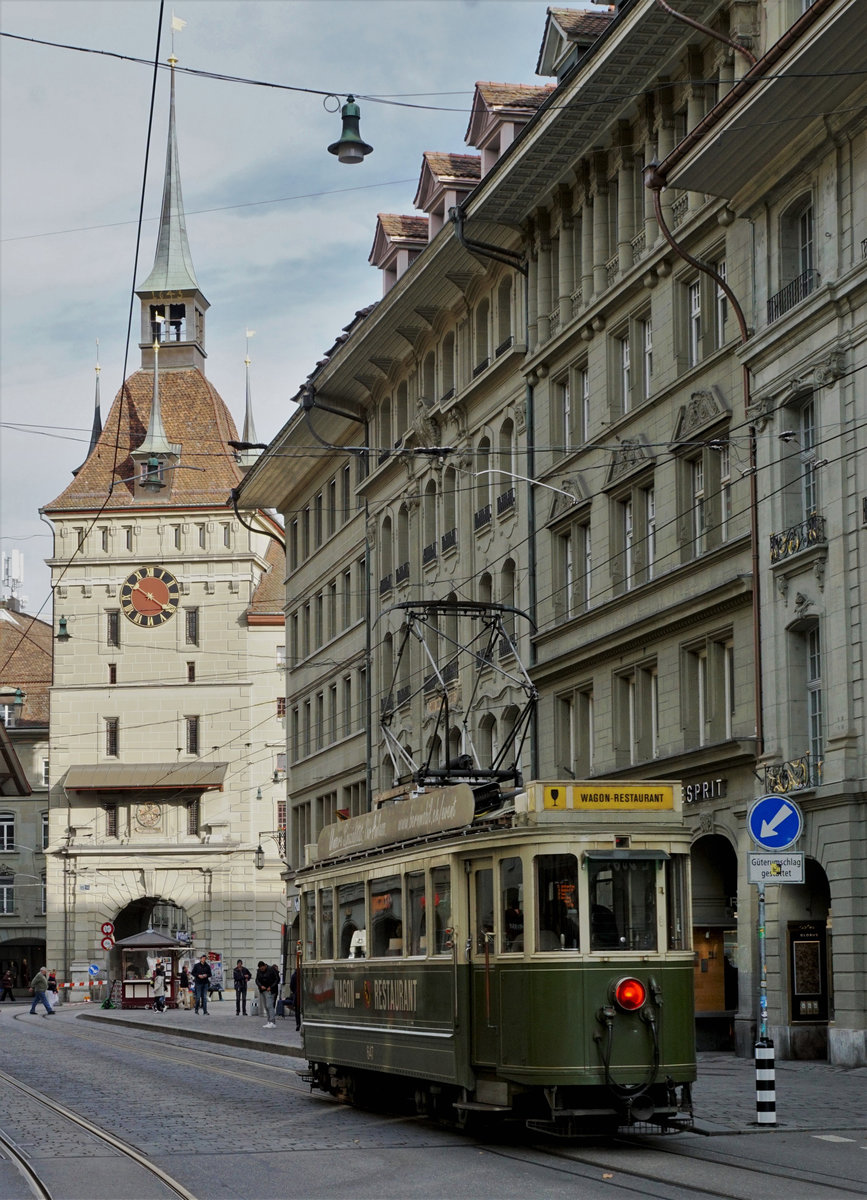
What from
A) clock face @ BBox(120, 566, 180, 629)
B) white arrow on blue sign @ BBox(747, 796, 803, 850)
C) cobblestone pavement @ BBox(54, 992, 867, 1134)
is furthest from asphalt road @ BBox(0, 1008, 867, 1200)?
clock face @ BBox(120, 566, 180, 629)

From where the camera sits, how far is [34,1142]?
1681 centimetres

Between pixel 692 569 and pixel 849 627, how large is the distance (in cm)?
510

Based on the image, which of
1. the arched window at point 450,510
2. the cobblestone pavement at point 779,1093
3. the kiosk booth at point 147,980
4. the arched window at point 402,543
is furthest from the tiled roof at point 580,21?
the kiosk booth at point 147,980

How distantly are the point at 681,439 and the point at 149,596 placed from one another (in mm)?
58635

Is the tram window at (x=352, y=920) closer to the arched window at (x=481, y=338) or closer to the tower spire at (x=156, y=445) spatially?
the arched window at (x=481, y=338)

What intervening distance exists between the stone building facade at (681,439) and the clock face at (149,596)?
137ft

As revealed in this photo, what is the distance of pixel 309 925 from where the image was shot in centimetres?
2209

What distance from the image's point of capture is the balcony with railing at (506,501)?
38875 millimetres

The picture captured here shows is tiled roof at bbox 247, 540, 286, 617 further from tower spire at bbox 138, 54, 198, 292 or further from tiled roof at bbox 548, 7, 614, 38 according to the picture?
tiled roof at bbox 548, 7, 614, 38

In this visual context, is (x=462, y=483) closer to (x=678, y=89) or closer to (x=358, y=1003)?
(x=678, y=89)

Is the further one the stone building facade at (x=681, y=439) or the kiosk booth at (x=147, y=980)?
the kiosk booth at (x=147, y=980)

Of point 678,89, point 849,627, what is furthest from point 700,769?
point 678,89

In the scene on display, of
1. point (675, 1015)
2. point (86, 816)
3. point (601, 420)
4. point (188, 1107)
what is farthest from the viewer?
point (86, 816)

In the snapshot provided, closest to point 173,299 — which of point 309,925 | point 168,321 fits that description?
point 168,321
